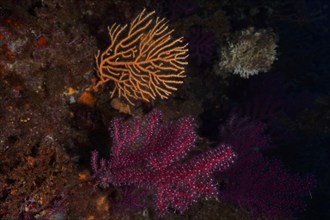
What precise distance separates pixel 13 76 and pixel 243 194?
308 centimetres

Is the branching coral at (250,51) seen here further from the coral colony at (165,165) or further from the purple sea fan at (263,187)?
the coral colony at (165,165)

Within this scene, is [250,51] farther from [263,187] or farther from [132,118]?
[132,118]

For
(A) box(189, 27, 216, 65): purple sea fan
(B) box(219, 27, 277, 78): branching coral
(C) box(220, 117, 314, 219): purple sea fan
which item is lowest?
(C) box(220, 117, 314, 219): purple sea fan

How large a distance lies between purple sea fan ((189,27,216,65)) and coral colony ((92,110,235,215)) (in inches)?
96.9

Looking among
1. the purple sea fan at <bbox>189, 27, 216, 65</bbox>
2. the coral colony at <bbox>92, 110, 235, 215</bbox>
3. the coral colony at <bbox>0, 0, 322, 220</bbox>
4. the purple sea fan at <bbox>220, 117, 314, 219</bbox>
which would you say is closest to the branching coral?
the coral colony at <bbox>0, 0, 322, 220</bbox>

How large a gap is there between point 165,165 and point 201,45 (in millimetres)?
3044

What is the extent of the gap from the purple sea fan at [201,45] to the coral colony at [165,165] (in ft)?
8.08

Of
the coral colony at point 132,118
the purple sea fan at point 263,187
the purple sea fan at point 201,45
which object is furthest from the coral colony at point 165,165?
the purple sea fan at point 201,45

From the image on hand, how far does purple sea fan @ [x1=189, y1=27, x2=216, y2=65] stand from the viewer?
214 inches

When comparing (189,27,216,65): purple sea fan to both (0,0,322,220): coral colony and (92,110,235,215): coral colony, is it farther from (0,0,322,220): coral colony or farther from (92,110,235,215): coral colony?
(92,110,235,215): coral colony

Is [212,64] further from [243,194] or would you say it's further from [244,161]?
[243,194]

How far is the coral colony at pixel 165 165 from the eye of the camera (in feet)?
9.69

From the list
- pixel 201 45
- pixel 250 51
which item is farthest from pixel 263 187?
pixel 201 45

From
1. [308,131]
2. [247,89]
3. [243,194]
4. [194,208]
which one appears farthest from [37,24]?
[308,131]
